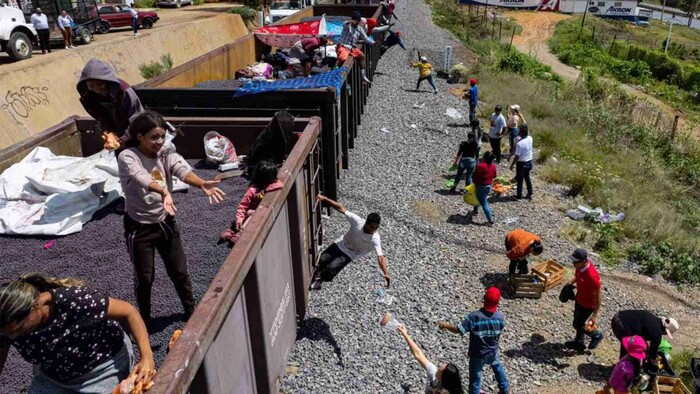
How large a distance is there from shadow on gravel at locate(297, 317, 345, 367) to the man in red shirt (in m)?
2.58

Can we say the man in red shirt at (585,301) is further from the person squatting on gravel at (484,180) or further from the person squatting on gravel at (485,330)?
the person squatting on gravel at (484,180)

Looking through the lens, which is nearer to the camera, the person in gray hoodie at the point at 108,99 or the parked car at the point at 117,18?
the person in gray hoodie at the point at 108,99

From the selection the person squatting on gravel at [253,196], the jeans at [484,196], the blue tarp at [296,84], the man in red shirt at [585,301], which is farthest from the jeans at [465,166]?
the person squatting on gravel at [253,196]

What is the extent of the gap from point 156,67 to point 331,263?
48.3ft

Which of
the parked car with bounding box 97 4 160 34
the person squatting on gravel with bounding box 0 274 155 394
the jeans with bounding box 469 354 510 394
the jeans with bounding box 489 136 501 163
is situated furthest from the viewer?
the parked car with bounding box 97 4 160 34

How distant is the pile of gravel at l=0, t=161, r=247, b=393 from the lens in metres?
3.73

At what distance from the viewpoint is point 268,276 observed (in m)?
3.45

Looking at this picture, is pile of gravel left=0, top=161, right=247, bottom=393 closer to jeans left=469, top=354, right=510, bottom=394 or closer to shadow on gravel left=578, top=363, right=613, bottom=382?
jeans left=469, top=354, right=510, bottom=394

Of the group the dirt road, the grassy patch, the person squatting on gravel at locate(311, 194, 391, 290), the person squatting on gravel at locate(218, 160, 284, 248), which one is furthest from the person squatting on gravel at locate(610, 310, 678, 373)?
the dirt road

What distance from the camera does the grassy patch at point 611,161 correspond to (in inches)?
331

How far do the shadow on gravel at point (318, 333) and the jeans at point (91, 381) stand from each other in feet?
9.00

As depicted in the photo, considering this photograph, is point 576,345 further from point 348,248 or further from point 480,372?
point 348,248

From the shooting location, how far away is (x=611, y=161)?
12039 millimetres

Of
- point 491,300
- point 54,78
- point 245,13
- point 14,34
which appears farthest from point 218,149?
point 245,13
